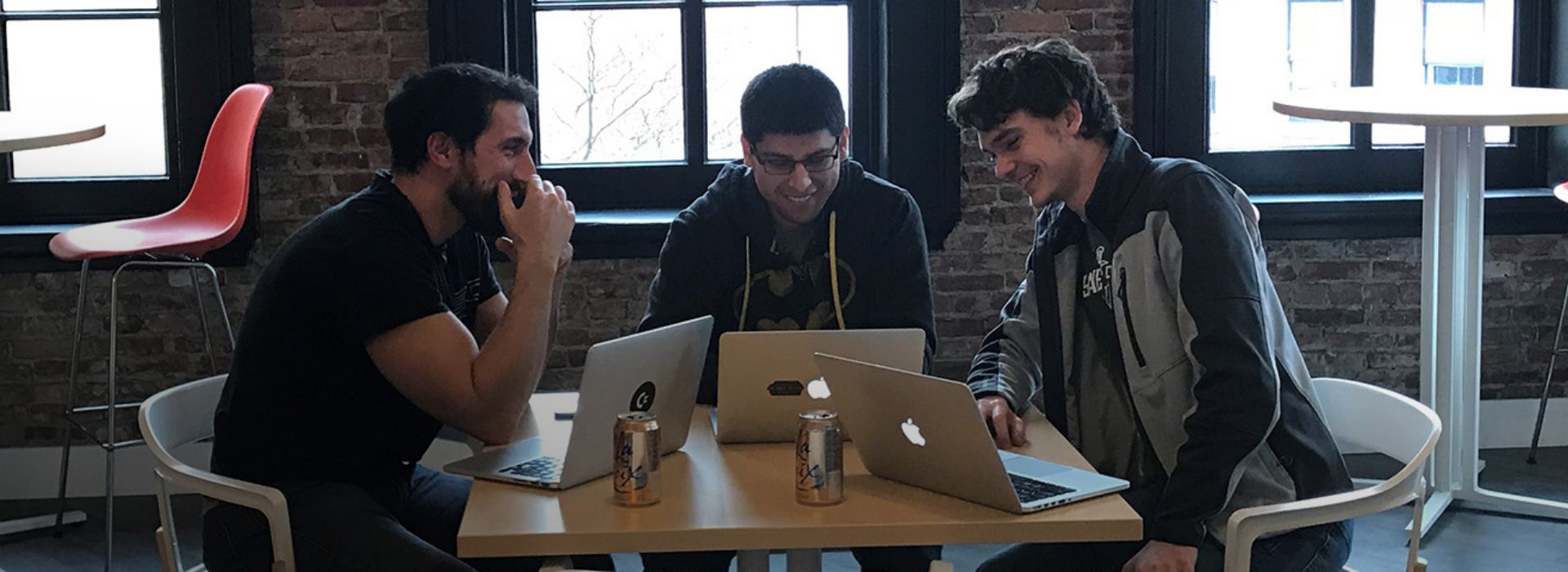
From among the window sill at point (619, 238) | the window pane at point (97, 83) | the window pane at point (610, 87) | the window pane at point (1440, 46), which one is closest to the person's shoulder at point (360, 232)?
the window sill at point (619, 238)

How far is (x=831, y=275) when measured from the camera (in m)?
2.99

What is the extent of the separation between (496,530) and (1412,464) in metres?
1.22

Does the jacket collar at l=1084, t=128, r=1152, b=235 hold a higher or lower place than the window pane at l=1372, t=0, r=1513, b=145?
lower

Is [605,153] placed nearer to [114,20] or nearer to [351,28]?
[351,28]

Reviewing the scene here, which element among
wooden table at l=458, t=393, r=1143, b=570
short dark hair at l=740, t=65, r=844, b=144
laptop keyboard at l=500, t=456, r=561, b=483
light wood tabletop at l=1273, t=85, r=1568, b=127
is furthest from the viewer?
light wood tabletop at l=1273, t=85, r=1568, b=127

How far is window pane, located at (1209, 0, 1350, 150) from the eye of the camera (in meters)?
4.69

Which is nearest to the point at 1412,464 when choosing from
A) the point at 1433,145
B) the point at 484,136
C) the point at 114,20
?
the point at 484,136

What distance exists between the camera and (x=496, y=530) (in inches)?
75.4

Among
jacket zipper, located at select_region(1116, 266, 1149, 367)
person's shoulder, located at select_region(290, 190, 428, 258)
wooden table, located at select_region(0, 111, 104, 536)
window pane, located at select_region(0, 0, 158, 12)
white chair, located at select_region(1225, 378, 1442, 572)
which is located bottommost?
white chair, located at select_region(1225, 378, 1442, 572)

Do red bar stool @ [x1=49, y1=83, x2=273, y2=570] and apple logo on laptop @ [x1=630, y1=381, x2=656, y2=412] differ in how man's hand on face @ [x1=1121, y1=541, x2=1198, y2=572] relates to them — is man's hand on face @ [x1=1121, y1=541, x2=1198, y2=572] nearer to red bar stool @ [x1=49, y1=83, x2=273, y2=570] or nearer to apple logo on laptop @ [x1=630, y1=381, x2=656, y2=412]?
apple logo on laptop @ [x1=630, y1=381, x2=656, y2=412]

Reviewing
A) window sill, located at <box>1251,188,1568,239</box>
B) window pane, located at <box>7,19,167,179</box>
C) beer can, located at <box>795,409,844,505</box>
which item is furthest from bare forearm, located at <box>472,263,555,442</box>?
window sill, located at <box>1251,188,1568,239</box>

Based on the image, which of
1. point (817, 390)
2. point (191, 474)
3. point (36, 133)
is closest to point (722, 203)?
point (817, 390)

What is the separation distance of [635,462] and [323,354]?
701 millimetres

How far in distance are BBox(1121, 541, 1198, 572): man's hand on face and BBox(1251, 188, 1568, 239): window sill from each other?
253 cm
